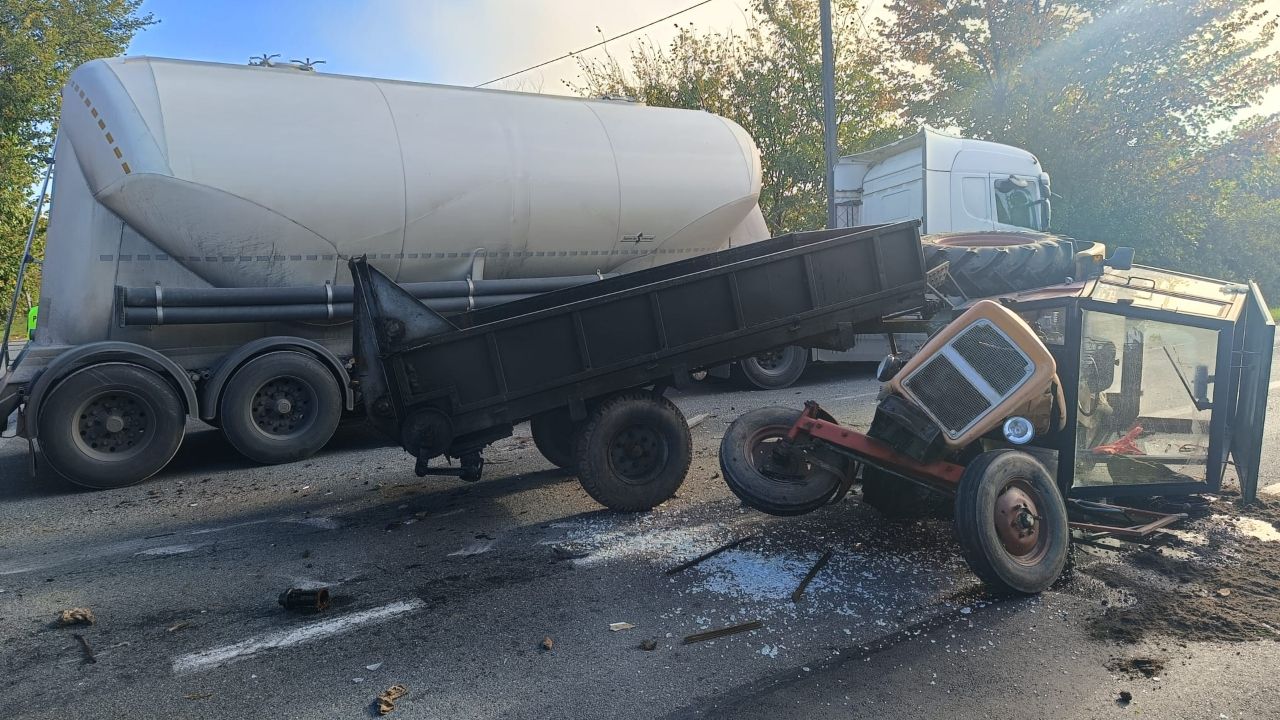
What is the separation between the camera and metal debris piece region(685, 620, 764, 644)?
415 cm

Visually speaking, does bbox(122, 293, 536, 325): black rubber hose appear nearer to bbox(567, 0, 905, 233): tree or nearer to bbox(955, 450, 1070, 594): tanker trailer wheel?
bbox(955, 450, 1070, 594): tanker trailer wheel

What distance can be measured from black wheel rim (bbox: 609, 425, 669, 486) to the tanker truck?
152 inches

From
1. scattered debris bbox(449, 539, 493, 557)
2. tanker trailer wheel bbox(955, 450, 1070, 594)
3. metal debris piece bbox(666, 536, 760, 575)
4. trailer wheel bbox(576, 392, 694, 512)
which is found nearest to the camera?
tanker trailer wheel bbox(955, 450, 1070, 594)

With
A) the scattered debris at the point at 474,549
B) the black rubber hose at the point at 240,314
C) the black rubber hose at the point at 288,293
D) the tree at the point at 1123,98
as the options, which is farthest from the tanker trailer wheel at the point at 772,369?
the tree at the point at 1123,98

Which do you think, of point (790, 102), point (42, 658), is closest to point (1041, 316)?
point (42, 658)

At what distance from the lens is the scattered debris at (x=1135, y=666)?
375 cm

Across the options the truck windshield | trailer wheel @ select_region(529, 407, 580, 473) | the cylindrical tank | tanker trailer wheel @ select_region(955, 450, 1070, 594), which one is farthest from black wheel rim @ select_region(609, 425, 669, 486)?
the truck windshield

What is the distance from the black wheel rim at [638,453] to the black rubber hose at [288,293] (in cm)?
329

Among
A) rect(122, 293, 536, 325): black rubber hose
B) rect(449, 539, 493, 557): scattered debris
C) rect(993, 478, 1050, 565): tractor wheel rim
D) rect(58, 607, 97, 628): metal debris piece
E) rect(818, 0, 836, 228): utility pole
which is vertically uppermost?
rect(818, 0, 836, 228): utility pole

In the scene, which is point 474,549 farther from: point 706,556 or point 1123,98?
point 1123,98

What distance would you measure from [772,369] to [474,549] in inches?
305

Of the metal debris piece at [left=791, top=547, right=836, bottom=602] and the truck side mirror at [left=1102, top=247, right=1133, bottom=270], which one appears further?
the truck side mirror at [left=1102, top=247, right=1133, bottom=270]

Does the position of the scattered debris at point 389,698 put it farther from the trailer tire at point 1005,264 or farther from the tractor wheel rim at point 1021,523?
the trailer tire at point 1005,264

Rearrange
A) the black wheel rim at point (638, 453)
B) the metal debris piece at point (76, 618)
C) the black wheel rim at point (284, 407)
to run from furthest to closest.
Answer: the black wheel rim at point (284, 407) < the black wheel rim at point (638, 453) < the metal debris piece at point (76, 618)
